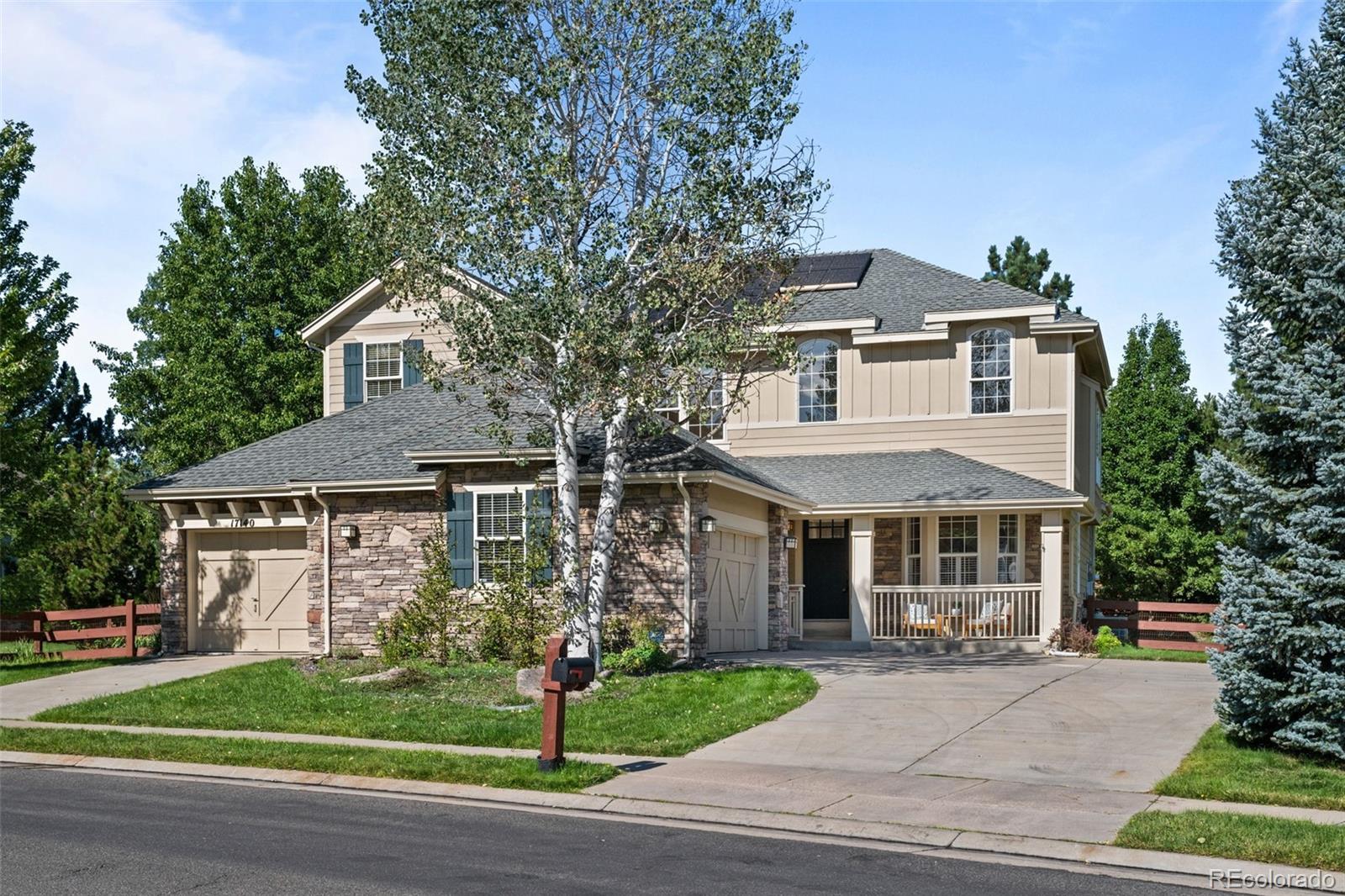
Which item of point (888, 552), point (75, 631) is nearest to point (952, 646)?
point (888, 552)

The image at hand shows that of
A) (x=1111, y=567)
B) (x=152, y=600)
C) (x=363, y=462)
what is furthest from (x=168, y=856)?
(x=1111, y=567)

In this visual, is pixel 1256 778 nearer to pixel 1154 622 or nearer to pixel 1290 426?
pixel 1290 426

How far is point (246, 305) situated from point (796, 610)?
21.2 m

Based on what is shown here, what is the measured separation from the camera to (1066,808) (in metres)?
10.7

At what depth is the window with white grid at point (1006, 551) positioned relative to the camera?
25.4 metres

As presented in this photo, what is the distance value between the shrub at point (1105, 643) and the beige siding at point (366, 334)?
13.8m

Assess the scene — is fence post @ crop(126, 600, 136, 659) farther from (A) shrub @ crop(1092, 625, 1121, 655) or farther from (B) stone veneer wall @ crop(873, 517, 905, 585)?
(A) shrub @ crop(1092, 625, 1121, 655)

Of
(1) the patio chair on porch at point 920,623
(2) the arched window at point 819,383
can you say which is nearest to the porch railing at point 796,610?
(1) the patio chair on porch at point 920,623

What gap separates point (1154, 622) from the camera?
24.5 meters

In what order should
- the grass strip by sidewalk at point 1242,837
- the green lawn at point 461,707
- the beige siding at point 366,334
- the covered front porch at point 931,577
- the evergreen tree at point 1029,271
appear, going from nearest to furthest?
the grass strip by sidewalk at point 1242,837, the green lawn at point 461,707, the covered front porch at point 931,577, the beige siding at point 366,334, the evergreen tree at point 1029,271

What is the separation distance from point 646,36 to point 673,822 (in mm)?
12033

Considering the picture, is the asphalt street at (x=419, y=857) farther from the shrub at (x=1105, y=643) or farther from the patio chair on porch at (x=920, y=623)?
the shrub at (x=1105, y=643)

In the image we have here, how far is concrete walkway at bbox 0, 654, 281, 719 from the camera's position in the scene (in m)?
18.2

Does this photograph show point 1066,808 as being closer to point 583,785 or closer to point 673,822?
point 673,822
